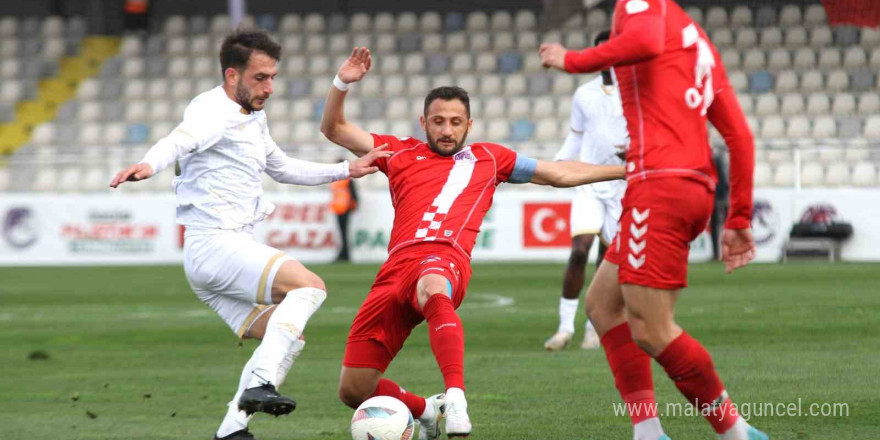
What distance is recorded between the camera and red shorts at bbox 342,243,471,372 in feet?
18.0

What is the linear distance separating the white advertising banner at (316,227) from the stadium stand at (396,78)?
1.27 metres

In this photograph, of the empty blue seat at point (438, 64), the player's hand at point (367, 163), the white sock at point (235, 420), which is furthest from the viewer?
the empty blue seat at point (438, 64)

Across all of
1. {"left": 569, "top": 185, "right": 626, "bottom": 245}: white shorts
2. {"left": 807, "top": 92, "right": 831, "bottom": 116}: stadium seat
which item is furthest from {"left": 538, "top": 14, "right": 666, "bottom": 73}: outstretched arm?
{"left": 807, "top": 92, "right": 831, "bottom": 116}: stadium seat

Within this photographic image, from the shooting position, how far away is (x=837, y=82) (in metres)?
23.2

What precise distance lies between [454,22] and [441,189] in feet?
67.7

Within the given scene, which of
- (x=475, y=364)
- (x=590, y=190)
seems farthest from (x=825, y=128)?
(x=475, y=364)

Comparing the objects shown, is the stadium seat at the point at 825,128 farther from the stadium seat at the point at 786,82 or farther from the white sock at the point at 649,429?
the white sock at the point at 649,429

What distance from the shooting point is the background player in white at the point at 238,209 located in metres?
5.55

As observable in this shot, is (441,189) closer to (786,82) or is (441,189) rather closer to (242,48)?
(242,48)

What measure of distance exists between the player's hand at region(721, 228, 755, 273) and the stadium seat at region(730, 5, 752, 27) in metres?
20.7

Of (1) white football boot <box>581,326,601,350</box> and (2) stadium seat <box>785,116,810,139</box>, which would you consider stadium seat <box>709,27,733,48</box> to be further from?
(1) white football boot <box>581,326,601,350</box>

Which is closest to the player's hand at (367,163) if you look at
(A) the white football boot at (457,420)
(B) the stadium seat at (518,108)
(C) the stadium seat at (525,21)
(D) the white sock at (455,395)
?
(D) the white sock at (455,395)

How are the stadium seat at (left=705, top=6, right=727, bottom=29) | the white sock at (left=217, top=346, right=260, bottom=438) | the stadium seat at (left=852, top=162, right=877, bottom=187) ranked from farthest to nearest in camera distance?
the stadium seat at (left=705, top=6, right=727, bottom=29) → the stadium seat at (left=852, top=162, right=877, bottom=187) → the white sock at (left=217, top=346, right=260, bottom=438)

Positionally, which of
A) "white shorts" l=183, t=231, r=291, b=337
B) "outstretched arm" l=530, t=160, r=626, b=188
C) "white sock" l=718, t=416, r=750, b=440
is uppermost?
"outstretched arm" l=530, t=160, r=626, b=188
